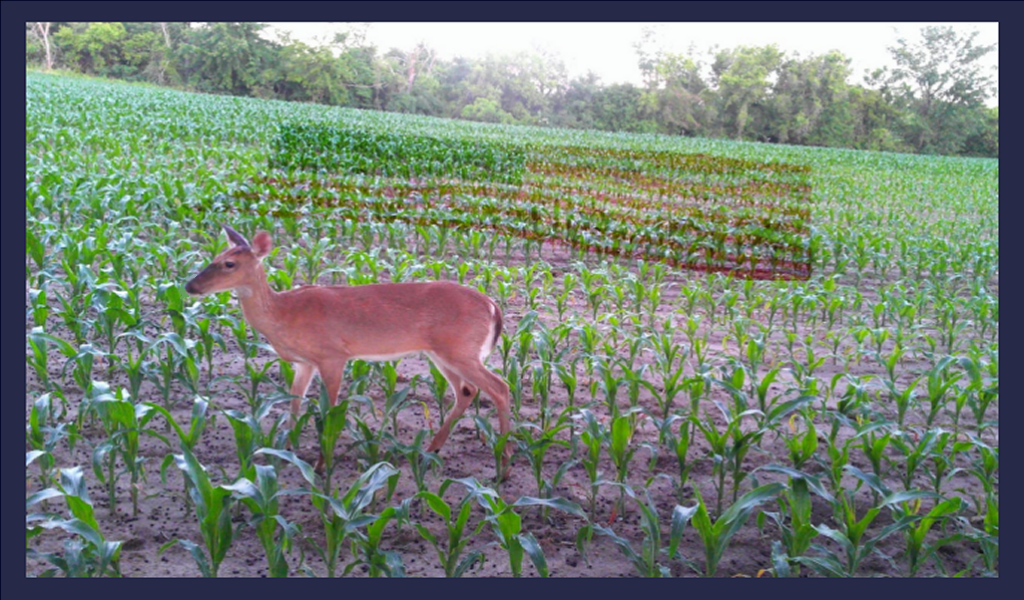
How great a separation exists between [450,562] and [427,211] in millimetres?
6284

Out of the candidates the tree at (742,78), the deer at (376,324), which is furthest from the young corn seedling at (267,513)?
the tree at (742,78)

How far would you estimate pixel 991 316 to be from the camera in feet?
20.5

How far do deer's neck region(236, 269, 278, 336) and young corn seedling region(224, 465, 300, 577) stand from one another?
556 millimetres

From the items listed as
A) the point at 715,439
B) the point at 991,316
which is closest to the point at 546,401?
the point at 715,439

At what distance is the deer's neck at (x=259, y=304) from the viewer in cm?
279

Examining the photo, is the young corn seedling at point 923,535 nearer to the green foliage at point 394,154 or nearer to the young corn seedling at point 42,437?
the young corn seedling at point 42,437

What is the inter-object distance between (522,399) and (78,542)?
7.85 ft

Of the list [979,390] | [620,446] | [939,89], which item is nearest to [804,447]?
[620,446]

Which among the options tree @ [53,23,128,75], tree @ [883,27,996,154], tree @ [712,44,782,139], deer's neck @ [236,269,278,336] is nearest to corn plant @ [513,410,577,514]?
deer's neck @ [236,269,278,336]

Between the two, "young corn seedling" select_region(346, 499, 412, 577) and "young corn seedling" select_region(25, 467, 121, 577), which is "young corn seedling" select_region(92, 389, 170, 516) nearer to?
"young corn seedling" select_region(25, 467, 121, 577)

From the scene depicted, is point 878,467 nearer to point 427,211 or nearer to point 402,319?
point 402,319

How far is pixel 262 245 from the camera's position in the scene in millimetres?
2543

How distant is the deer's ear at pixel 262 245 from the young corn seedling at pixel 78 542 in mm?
953

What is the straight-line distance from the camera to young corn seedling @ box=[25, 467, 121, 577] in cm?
235
